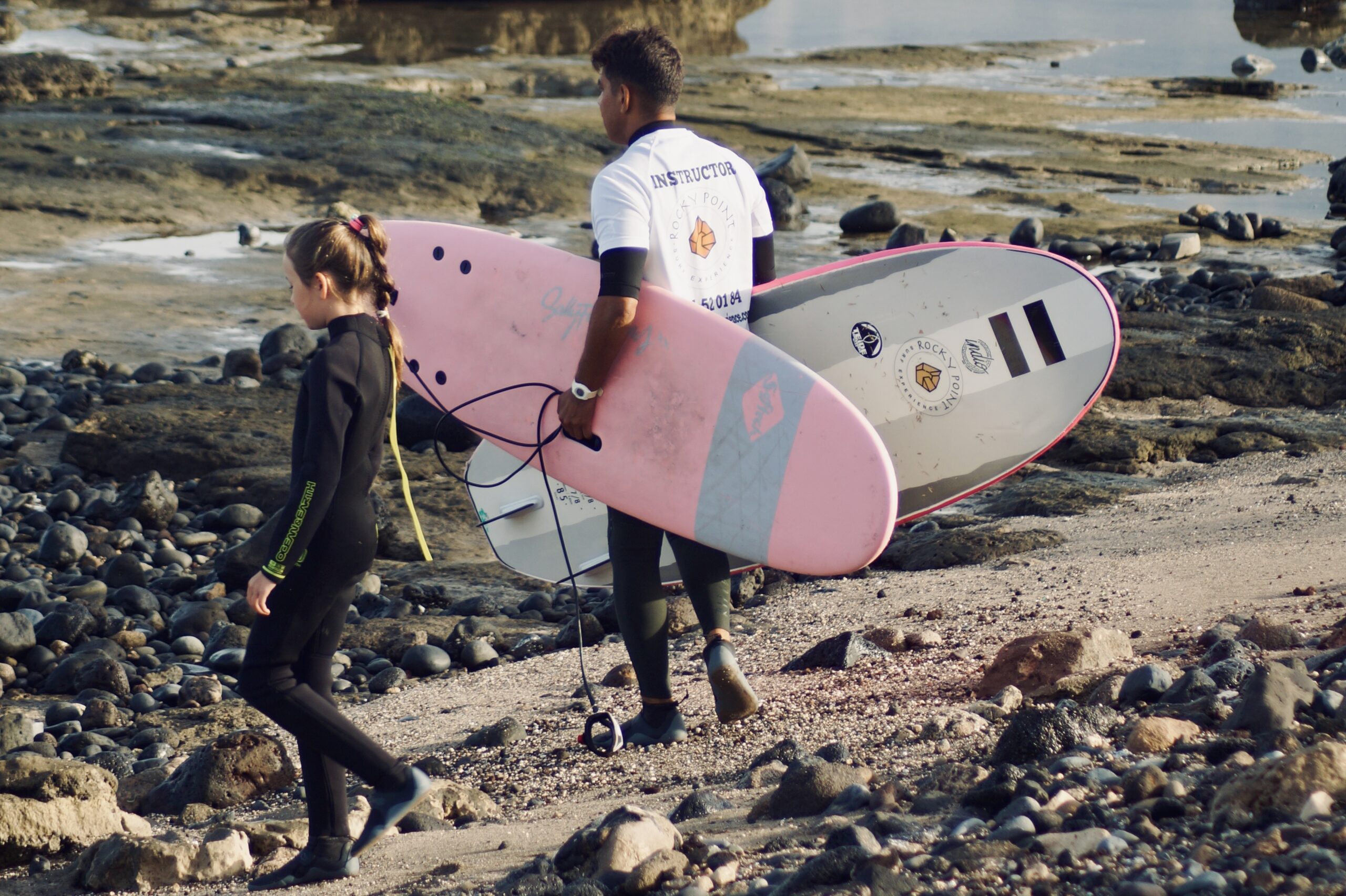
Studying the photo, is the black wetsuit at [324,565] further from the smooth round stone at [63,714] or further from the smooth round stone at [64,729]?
the smooth round stone at [63,714]

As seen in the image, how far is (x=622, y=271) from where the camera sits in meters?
3.07

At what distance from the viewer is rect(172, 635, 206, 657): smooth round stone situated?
473 cm

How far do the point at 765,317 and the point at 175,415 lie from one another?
3.97 m

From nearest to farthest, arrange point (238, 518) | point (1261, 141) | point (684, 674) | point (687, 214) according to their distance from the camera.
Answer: point (687, 214) → point (684, 674) → point (238, 518) → point (1261, 141)

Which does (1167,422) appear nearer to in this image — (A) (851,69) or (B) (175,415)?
(B) (175,415)

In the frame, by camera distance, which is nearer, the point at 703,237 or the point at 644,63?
the point at 644,63

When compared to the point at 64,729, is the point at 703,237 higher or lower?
higher

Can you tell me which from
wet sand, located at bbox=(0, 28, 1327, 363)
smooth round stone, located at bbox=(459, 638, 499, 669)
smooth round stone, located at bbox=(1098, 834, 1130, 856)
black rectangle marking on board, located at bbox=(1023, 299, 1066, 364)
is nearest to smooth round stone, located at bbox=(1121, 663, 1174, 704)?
smooth round stone, located at bbox=(1098, 834, 1130, 856)

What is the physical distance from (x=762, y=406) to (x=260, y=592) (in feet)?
4.93

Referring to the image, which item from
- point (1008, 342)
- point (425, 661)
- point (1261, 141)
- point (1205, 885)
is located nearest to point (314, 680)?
point (1205, 885)

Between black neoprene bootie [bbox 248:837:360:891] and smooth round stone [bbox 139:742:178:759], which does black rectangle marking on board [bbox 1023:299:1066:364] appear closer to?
black neoprene bootie [bbox 248:837:360:891]

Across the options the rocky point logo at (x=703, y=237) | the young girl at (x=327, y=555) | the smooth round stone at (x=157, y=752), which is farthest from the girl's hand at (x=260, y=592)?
the smooth round stone at (x=157, y=752)

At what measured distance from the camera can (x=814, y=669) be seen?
3770 millimetres

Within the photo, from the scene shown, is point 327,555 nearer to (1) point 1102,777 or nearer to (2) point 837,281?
(1) point 1102,777
